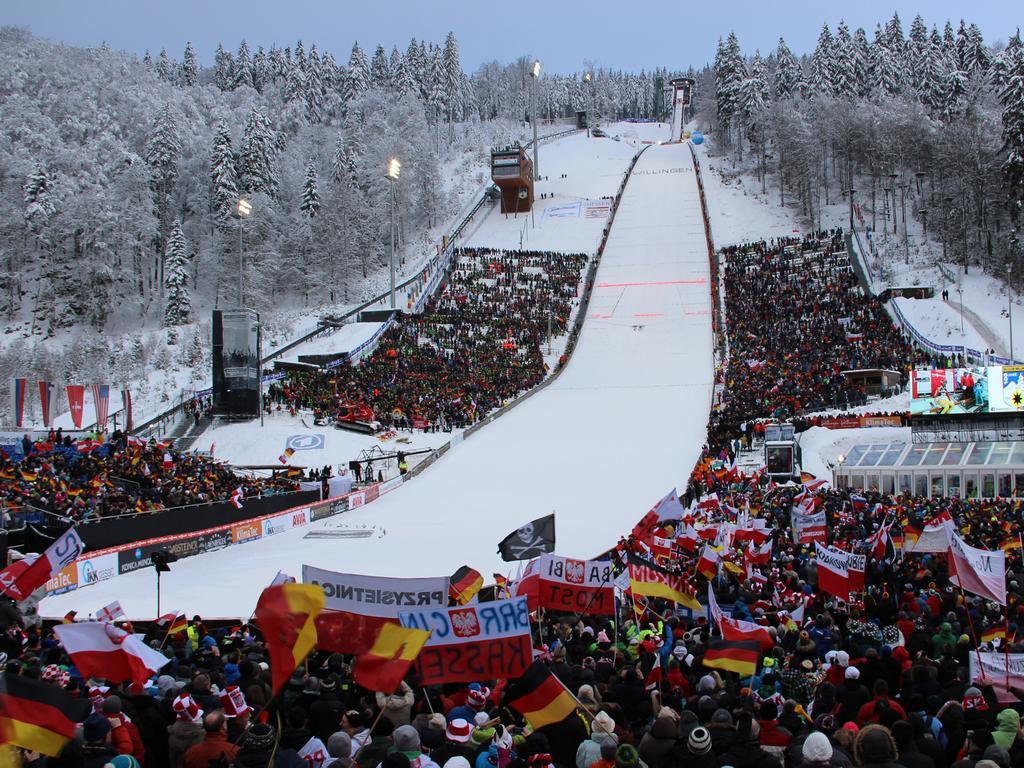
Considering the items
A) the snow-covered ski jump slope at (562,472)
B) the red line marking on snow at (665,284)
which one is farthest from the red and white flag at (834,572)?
the red line marking on snow at (665,284)

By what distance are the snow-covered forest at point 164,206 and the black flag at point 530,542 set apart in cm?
3946

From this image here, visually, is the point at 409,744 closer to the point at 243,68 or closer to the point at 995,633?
the point at 995,633

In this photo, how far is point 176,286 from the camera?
200 ft

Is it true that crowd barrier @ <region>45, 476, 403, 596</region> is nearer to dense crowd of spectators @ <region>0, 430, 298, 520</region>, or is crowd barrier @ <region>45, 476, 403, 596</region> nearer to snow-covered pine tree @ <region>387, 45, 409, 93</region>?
dense crowd of spectators @ <region>0, 430, 298, 520</region>

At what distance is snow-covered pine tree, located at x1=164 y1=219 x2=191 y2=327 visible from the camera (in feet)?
199

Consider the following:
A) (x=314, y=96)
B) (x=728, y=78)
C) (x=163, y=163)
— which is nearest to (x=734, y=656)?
(x=163, y=163)

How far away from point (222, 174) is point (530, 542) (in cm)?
6353

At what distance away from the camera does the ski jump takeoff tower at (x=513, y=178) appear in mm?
72188

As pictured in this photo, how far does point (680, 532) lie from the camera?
1537 cm

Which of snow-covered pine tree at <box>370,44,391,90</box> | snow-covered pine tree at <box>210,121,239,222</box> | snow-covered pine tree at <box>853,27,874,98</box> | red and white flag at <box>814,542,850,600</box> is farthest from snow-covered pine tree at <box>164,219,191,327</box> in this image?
snow-covered pine tree at <box>370,44,391,90</box>

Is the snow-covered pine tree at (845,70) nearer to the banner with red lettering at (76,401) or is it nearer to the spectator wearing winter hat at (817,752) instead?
the banner with red lettering at (76,401)

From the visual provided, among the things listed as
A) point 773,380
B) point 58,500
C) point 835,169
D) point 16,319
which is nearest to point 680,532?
point 58,500

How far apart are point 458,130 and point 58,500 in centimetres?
9849

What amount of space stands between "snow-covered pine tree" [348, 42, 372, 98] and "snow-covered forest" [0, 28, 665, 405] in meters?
14.9
